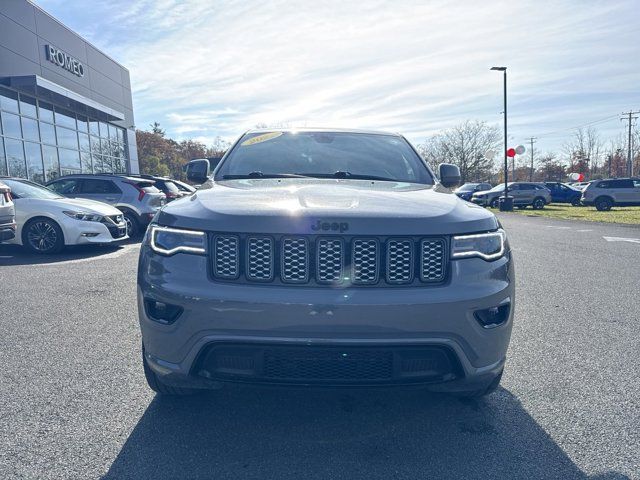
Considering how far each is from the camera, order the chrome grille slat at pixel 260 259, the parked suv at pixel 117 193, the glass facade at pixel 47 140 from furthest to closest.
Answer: the glass facade at pixel 47 140, the parked suv at pixel 117 193, the chrome grille slat at pixel 260 259

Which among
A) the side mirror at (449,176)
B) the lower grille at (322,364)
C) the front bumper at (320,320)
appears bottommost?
the lower grille at (322,364)

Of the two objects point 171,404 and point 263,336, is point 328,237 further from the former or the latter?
point 171,404

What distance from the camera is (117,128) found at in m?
28.5

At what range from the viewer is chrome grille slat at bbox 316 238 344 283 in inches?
84.1

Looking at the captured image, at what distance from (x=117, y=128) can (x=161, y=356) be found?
29.6 meters

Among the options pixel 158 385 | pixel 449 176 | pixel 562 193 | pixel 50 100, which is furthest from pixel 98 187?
pixel 562 193

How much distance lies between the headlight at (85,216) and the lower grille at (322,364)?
7238 mm

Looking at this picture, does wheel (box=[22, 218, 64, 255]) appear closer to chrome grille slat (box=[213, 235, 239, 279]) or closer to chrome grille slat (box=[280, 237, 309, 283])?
chrome grille slat (box=[213, 235, 239, 279])

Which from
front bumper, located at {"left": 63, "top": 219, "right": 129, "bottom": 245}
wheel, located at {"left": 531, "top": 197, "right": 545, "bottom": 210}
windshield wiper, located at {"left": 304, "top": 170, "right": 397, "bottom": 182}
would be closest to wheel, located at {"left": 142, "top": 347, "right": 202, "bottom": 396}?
windshield wiper, located at {"left": 304, "top": 170, "right": 397, "bottom": 182}

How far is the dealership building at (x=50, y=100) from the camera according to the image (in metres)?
17.4

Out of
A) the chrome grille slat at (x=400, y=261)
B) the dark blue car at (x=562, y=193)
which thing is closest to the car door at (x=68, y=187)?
the chrome grille slat at (x=400, y=261)

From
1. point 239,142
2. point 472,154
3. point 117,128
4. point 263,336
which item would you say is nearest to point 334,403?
point 263,336

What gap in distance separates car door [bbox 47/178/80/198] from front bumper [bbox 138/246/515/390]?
9803 millimetres

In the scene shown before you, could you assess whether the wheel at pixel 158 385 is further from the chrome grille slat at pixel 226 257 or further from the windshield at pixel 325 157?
the windshield at pixel 325 157
